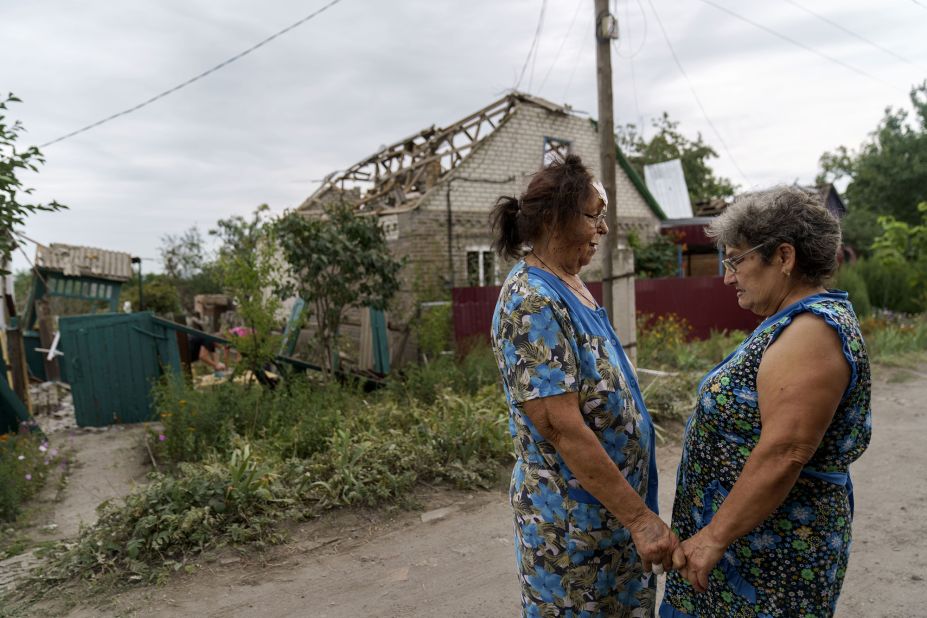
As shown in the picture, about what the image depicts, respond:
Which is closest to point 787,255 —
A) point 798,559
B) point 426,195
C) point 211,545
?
point 798,559

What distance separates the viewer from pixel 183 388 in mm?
6902

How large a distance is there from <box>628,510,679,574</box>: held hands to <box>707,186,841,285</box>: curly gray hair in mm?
804

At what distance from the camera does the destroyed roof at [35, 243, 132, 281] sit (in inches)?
402

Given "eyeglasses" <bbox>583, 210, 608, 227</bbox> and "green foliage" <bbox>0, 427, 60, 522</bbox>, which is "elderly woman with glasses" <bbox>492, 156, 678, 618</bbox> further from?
"green foliage" <bbox>0, 427, 60, 522</bbox>

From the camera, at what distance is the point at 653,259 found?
618 inches

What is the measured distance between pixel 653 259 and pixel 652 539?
1468 centimetres

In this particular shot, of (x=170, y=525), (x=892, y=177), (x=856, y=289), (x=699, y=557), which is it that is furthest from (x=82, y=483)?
(x=892, y=177)

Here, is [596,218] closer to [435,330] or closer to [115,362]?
[115,362]

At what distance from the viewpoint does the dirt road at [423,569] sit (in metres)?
3.30

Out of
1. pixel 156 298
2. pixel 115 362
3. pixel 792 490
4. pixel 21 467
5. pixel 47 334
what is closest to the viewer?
pixel 792 490

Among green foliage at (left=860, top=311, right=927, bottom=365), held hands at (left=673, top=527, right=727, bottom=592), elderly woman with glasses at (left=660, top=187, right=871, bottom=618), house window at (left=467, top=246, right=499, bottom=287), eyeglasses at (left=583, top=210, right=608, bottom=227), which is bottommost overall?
green foliage at (left=860, top=311, right=927, bottom=365)

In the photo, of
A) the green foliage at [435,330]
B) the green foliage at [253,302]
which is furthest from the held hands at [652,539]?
the green foliage at [435,330]

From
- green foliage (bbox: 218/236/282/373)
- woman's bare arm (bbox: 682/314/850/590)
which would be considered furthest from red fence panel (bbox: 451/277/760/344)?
woman's bare arm (bbox: 682/314/850/590)

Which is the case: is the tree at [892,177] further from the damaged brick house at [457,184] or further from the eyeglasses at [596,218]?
the eyeglasses at [596,218]
